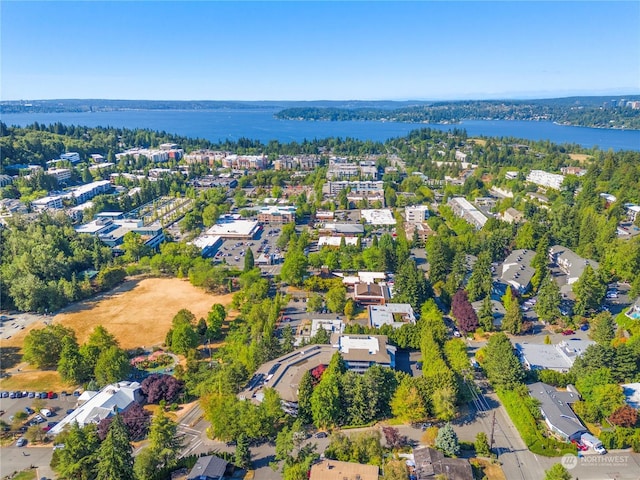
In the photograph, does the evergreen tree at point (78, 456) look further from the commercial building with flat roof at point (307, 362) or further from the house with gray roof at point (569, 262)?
the house with gray roof at point (569, 262)

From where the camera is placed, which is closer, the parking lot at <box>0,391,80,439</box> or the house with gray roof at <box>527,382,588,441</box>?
the house with gray roof at <box>527,382,588,441</box>

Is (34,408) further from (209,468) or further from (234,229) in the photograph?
(234,229)

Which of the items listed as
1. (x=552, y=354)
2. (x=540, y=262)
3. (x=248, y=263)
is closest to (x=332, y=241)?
(x=248, y=263)

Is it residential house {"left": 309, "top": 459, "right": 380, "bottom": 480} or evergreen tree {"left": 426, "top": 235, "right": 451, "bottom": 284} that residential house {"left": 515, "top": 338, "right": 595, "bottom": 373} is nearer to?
evergreen tree {"left": 426, "top": 235, "right": 451, "bottom": 284}

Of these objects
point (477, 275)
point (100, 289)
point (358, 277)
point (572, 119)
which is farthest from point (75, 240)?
point (572, 119)

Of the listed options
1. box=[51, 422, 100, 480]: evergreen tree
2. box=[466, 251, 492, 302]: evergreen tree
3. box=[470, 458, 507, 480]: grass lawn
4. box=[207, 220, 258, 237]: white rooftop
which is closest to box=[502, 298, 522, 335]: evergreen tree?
box=[466, 251, 492, 302]: evergreen tree

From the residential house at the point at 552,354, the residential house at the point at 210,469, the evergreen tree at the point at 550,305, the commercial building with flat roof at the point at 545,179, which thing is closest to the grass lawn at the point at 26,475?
the residential house at the point at 210,469

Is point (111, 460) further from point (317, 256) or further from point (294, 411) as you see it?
point (317, 256)
